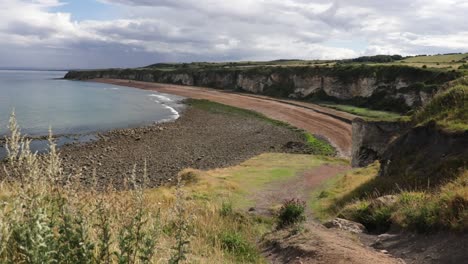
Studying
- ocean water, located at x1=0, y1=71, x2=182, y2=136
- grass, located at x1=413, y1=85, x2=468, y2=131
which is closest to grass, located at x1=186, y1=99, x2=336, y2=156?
ocean water, located at x1=0, y1=71, x2=182, y2=136

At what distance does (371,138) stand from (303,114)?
1759 inches

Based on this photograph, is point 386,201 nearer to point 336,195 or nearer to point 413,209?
point 413,209

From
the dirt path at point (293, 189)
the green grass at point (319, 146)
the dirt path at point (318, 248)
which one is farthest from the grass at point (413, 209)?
the green grass at point (319, 146)

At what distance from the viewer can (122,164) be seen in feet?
135

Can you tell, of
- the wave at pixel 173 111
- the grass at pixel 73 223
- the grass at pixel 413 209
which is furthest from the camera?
the wave at pixel 173 111

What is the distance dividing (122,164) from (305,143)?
75.9 feet

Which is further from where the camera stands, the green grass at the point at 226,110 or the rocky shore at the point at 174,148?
the green grass at the point at 226,110

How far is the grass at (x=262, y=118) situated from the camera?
4828 cm

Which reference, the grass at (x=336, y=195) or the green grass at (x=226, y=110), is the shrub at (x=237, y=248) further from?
the green grass at (x=226, y=110)

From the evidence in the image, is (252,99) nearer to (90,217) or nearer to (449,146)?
(449,146)

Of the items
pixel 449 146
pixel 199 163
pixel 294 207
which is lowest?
pixel 199 163

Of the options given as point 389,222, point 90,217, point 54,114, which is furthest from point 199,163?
point 54,114

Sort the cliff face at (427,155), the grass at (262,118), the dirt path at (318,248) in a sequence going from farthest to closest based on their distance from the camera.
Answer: the grass at (262,118), the cliff face at (427,155), the dirt path at (318,248)

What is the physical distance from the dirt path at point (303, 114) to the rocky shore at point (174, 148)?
13.2 ft
